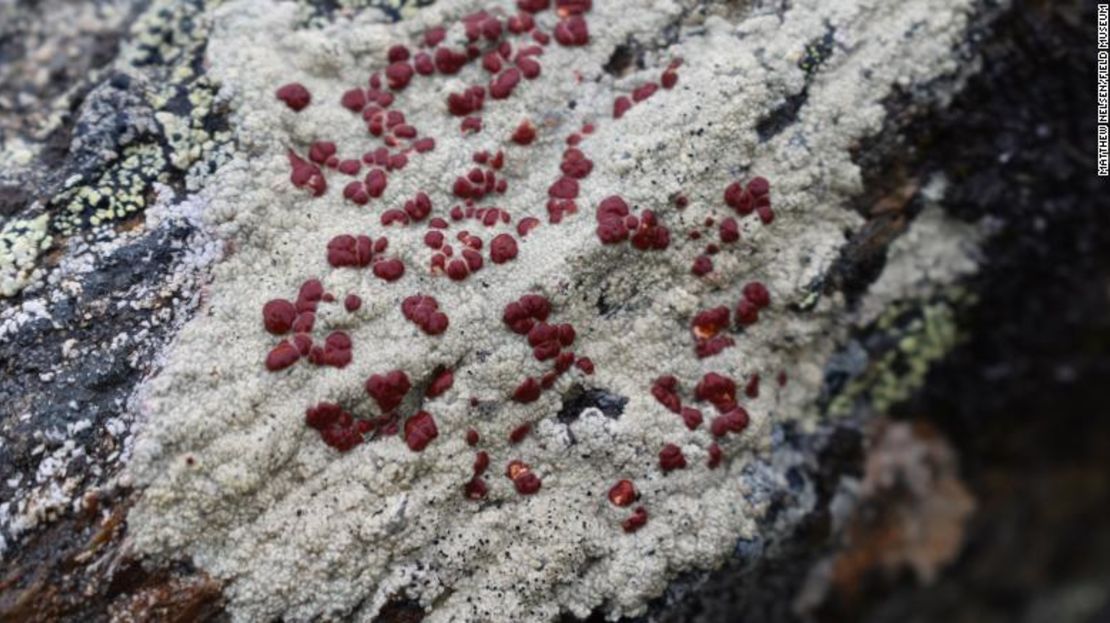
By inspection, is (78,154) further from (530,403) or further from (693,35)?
(693,35)

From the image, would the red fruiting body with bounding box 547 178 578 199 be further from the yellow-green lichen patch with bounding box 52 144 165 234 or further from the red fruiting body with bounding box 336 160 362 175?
the yellow-green lichen patch with bounding box 52 144 165 234

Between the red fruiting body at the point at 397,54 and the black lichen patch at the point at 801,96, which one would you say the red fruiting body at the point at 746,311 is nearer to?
the black lichen patch at the point at 801,96

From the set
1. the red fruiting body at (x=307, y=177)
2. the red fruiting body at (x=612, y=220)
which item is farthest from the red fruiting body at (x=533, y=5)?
the red fruiting body at (x=307, y=177)

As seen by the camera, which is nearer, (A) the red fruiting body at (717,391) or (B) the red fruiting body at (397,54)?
(A) the red fruiting body at (717,391)

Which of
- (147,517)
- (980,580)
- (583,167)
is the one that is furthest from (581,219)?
(980,580)

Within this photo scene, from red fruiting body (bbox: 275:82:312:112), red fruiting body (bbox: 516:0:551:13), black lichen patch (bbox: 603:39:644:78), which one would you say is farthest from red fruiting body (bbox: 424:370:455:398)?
red fruiting body (bbox: 516:0:551:13)

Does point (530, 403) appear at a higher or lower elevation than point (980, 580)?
higher
